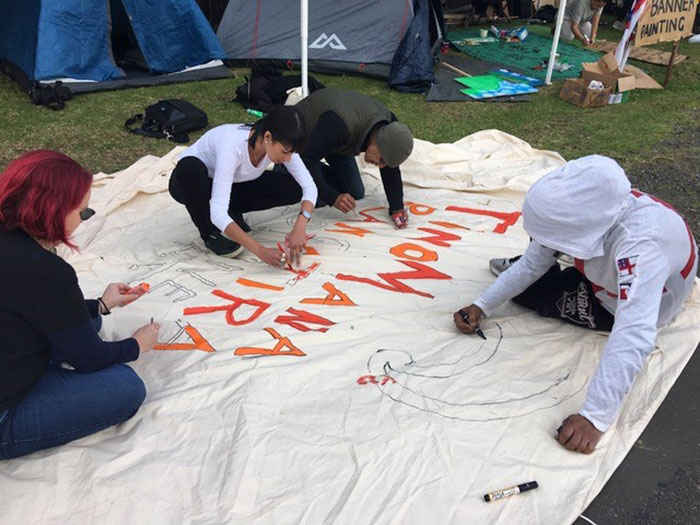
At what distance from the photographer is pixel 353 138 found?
9.86 feet

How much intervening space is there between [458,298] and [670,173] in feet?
8.93

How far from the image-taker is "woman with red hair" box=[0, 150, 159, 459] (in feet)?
4.55

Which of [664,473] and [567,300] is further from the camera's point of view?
[567,300]

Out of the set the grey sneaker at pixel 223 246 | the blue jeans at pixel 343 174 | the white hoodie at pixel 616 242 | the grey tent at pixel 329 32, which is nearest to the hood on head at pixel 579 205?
the white hoodie at pixel 616 242

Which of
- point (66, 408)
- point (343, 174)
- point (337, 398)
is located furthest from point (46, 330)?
point (343, 174)

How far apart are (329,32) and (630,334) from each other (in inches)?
223

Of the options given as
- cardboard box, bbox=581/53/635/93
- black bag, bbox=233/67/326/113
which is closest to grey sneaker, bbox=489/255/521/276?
black bag, bbox=233/67/326/113

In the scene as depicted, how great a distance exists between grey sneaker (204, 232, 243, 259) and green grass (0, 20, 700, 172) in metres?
1.67

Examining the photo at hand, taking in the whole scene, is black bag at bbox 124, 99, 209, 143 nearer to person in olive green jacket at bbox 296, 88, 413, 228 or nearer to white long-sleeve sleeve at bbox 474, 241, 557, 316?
person in olive green jacket at bbox 296, 88, 413, 228

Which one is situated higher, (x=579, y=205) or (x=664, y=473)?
(x=579, y=205)

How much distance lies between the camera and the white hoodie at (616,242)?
1604 mm

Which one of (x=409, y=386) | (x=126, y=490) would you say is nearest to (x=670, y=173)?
(x=409, y=386)

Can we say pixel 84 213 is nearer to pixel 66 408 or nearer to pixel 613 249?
pixel 66 408

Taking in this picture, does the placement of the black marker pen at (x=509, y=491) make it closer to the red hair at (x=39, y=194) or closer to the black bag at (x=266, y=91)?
the red hair at (x=39, y=194)
